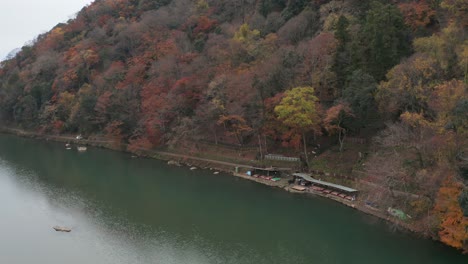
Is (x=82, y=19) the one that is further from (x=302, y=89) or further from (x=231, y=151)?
(x=302, y=89)

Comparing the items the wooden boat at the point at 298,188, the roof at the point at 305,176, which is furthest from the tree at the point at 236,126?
the wooden boat at the point at 298,188

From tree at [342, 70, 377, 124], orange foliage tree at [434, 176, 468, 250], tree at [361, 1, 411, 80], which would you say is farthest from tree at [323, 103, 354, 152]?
orange foliage tree at [434, 176, 468, 250]

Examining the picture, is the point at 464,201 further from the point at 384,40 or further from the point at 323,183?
the point at 384,40

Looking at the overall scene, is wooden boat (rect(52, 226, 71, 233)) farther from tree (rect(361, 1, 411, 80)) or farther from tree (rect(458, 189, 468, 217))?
tree (rect(361, 1, 411, 80))

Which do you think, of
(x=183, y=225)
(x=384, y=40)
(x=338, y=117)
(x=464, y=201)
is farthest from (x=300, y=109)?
(x=464, y=201)

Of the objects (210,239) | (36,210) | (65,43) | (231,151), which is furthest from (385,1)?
(65,43)

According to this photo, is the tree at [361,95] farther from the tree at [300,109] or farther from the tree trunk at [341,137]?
the tree at [300,109]

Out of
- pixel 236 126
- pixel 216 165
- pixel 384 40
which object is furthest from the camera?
pixel 216 165
